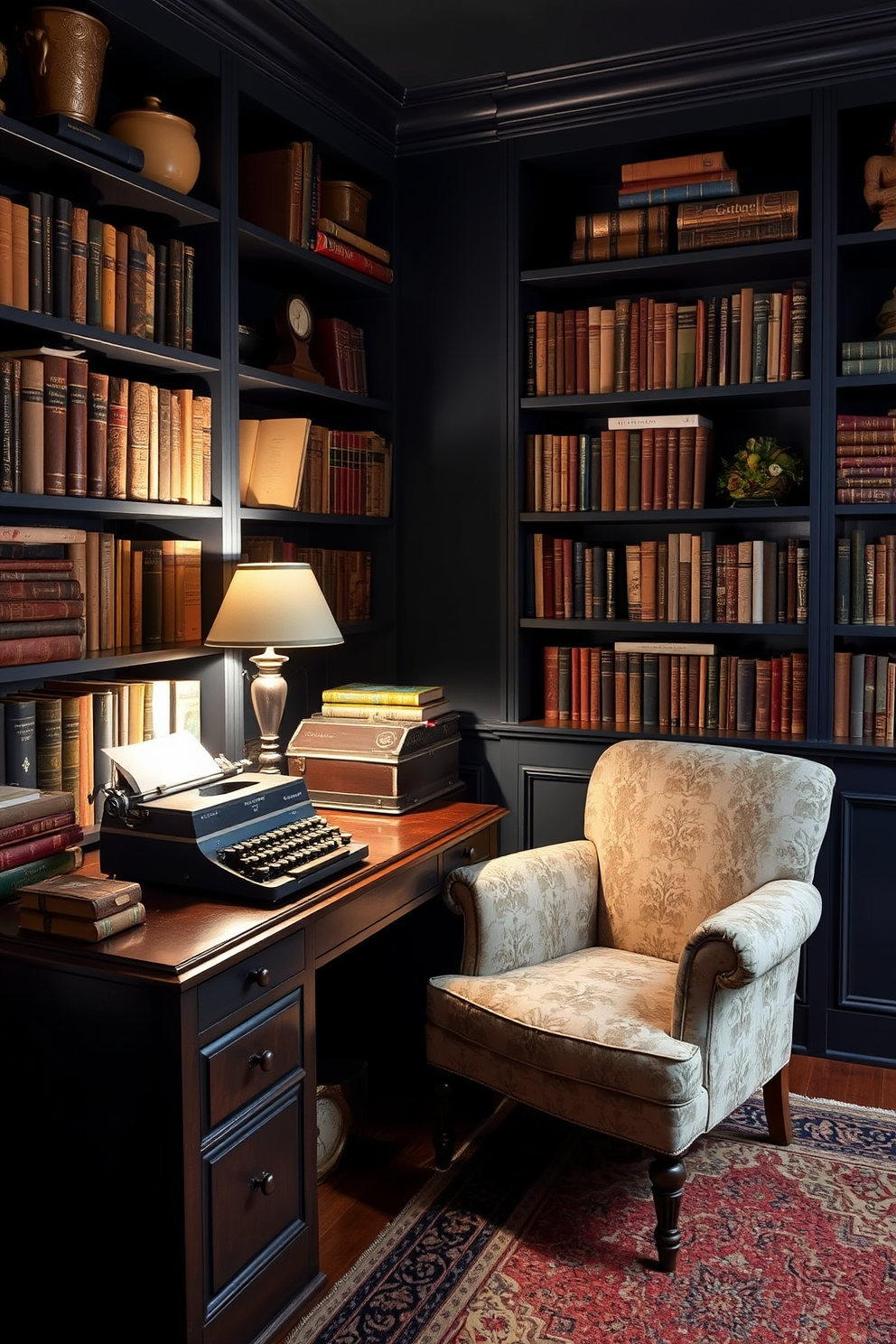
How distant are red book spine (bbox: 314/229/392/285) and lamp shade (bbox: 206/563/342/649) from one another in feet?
3.45

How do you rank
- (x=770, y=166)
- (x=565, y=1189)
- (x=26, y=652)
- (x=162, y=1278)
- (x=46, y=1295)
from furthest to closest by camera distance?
(x=770, y=166), (x=565, y=1189), (x=26, y=652), (x=46, y=1295), (x=162, y=1278)

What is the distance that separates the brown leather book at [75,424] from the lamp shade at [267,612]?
0.45 m

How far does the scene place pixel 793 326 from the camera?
328 cm

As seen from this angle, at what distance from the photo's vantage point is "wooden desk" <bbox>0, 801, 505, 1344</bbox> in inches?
74.4

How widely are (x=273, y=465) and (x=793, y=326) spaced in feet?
4.90

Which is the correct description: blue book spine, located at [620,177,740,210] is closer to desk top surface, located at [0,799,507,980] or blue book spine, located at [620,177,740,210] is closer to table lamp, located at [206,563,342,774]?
table lamp, located at [206,563,342,774]

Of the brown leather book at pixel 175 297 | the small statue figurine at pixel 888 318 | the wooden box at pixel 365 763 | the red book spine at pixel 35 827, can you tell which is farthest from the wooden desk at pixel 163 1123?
the small statue figurine at pixel 888 318

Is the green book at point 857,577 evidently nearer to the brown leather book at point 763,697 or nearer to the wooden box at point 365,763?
the brown leather book at point 763,697

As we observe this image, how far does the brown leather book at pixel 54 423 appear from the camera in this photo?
94.0 inches

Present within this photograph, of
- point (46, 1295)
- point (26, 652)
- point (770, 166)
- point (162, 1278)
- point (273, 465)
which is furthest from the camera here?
point (770, 166)

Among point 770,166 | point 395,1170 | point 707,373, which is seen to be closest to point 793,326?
point 707,373

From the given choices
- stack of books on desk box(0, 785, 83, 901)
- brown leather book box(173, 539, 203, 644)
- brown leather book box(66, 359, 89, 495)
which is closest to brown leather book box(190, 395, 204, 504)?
brown leather book box(173, 539, 203, 644)

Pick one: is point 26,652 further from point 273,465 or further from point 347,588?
point 347,588

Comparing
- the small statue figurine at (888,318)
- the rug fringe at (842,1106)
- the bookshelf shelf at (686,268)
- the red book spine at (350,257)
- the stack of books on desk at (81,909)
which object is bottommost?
the rug fringe at (842,1106)
